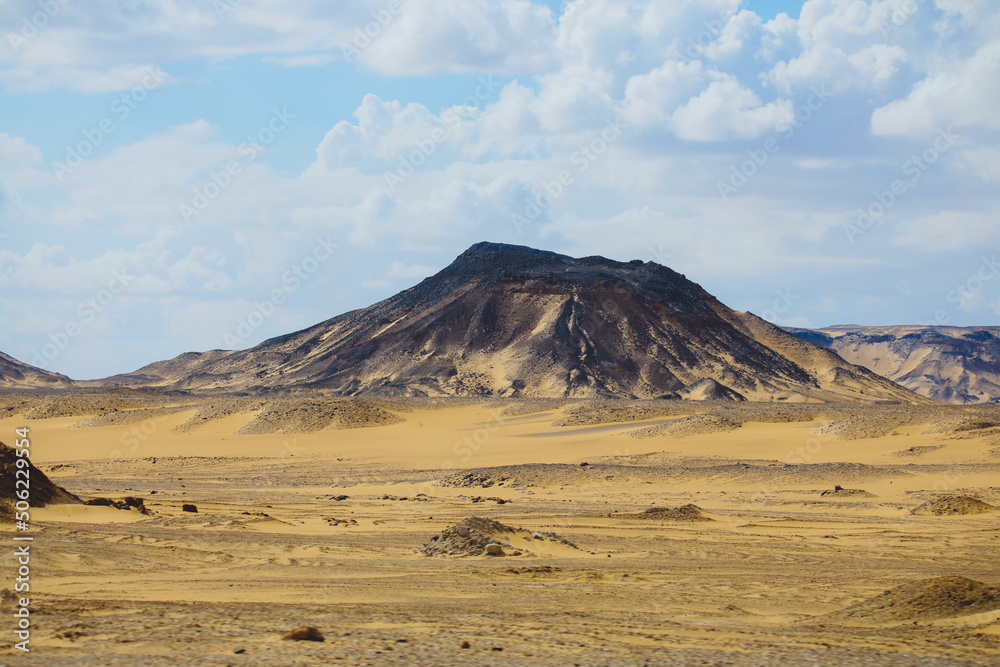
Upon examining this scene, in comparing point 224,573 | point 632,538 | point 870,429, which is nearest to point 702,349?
point 870,429

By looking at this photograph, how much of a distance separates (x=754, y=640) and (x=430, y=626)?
3249 millimetres

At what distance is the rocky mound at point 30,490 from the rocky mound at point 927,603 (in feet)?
45.7

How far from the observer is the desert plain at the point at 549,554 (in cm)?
863

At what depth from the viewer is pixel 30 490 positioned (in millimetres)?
17688

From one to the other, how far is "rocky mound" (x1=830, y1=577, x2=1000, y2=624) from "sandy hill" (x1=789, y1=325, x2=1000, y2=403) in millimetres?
146977

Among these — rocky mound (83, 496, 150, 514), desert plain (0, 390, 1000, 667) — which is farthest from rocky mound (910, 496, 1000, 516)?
rocky mound (83, 496, 150, 514)

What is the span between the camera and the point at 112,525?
1694 centimetres

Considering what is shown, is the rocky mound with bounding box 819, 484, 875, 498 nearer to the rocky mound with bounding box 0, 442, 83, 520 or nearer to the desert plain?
the desert plain

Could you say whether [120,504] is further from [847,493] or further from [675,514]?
[847,493]

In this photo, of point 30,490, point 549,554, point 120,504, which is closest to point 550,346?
point 120,504

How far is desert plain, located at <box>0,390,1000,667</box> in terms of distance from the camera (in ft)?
28.3

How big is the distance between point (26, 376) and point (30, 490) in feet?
395

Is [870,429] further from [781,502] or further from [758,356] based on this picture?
[758,356]

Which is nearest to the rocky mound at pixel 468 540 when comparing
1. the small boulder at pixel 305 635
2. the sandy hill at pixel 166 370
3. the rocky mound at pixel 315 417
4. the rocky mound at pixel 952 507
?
the small boulder at pixel 305 635
